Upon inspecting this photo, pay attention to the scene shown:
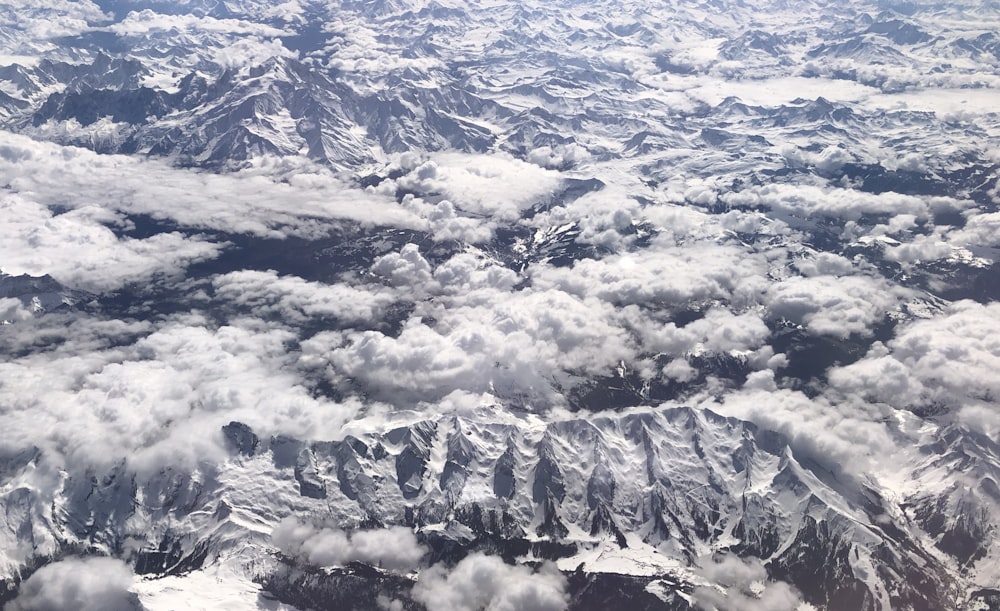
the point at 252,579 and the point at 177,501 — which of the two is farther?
the point at 177,501

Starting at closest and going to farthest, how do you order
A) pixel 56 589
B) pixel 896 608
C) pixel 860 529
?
1. pixel 56 589
2. pixel 896 608
3. pixel 860 529

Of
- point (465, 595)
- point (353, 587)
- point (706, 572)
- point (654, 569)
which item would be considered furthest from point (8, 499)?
point (706, 572)

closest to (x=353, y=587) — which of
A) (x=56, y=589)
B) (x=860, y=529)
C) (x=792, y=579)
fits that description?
(x=56, y=589)

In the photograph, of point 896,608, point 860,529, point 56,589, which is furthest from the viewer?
point 860,529

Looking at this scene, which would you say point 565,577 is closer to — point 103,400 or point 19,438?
point 103,400

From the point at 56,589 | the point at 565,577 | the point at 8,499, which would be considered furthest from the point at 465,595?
the point at 8,499

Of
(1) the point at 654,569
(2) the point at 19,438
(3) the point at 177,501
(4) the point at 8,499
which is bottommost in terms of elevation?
(1) the point at 654,569

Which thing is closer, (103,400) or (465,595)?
(465,595)

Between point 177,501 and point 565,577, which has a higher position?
point 177,501

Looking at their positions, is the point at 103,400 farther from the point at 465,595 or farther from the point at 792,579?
the point at 792,579

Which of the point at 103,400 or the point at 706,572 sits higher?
the point at 103,400
